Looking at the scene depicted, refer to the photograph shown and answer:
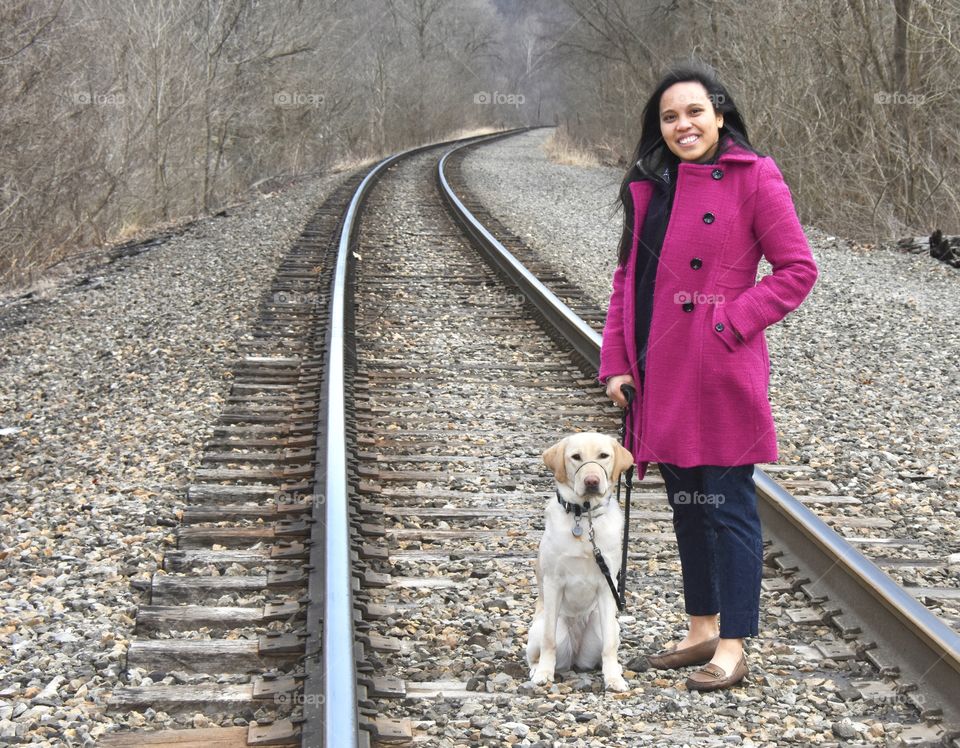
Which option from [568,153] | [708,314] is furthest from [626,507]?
[568,153]

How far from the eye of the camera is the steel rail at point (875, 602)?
3309mm

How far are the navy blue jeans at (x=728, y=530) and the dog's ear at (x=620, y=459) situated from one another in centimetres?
16

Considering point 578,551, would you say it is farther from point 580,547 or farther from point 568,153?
point 568,153

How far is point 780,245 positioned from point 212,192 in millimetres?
20460

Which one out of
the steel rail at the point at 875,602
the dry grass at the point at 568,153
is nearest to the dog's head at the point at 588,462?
the steel rail at the point at 875,602

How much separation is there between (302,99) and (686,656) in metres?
26.7

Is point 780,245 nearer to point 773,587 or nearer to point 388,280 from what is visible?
point 773,587

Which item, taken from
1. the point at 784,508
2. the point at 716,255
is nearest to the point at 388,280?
the point at 784,508

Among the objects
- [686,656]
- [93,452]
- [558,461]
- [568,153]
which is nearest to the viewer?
[558,461]

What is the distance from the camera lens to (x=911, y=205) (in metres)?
14.5

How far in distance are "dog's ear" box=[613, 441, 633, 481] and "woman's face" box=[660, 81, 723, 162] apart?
0.87 m

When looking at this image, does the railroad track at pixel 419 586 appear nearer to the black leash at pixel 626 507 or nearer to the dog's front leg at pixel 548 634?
the dog's front leg at pixel 548 634

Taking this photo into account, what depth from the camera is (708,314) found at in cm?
329

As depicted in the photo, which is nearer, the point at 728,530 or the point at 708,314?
the point at 708,314
